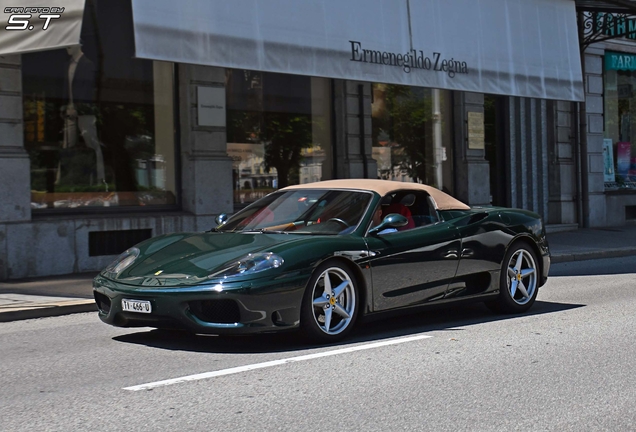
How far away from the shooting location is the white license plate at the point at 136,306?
675 centimetres

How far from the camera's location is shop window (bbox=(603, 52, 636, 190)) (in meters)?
25.1

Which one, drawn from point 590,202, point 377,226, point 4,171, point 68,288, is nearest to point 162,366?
point 377,226

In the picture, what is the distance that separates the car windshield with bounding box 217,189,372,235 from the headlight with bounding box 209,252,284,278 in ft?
2.85

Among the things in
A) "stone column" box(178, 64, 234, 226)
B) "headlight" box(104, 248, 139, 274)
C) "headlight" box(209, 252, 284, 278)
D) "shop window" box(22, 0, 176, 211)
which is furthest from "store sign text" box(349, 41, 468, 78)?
"headlight" box(209, 252, 284, 278)

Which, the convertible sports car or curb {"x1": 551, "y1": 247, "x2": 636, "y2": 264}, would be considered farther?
curb {"x1": 551, "y1": 247, "x2": 636, "y2": 264}

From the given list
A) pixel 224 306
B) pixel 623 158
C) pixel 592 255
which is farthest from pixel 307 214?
pixel 623 158

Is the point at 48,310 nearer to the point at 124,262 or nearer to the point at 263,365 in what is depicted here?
the point at 124,262

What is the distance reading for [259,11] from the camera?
14055 millimetres

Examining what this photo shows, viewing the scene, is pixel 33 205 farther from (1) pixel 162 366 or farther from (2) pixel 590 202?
(2) pixel 590 202

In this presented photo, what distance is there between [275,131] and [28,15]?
6.32 metres

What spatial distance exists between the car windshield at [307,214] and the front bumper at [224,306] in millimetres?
1051

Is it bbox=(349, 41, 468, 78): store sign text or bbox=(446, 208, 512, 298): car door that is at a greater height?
bbox=(349, 41, 468, 78): store sign text

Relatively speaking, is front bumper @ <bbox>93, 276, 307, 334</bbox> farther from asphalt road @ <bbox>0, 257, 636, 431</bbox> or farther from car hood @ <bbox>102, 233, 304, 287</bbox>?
asphalt road @ <bbox>0, 257, 636, 431</bbox>

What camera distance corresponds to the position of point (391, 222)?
25.3ft
